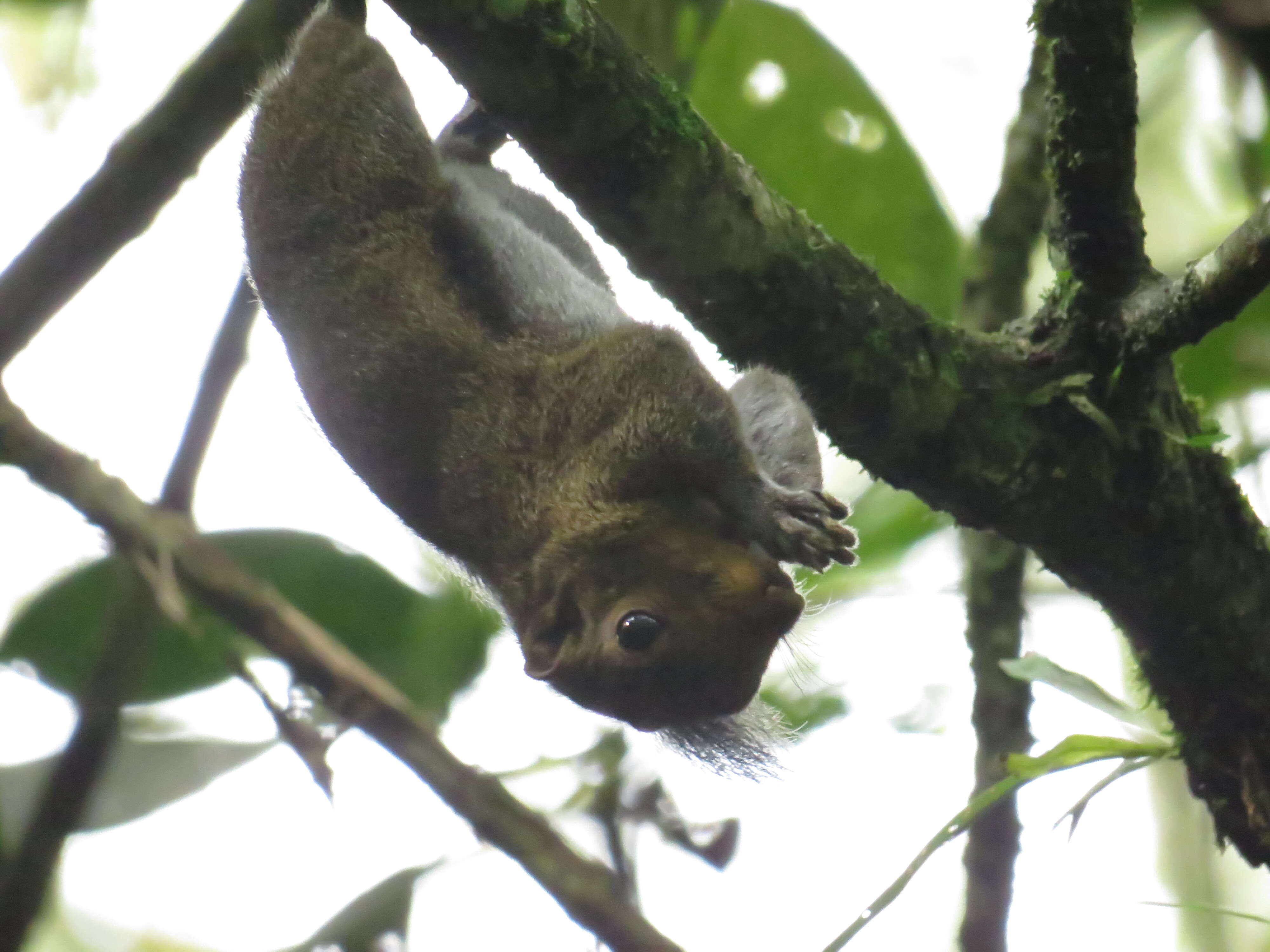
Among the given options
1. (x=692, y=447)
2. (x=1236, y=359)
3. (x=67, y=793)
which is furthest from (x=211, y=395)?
(x=1236, y=359)

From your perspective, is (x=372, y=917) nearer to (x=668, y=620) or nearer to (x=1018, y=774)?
(x=668, y=620)

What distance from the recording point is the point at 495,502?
4.09 metres

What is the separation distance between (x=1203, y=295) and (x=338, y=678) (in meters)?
2.08

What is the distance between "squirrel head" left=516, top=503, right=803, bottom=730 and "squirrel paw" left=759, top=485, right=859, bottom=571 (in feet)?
0.43

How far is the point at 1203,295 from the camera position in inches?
107

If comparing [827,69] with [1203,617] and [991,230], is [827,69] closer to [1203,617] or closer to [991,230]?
[991,230]

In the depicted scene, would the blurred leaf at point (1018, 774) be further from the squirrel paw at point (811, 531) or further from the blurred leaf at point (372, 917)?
the blurred leaf at point (372, 917)

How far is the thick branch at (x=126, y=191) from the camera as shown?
11.3ft

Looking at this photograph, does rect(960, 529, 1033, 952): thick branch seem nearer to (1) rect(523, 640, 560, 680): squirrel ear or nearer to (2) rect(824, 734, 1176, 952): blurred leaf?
(2) rect(824, 734, 1176, 952): blurred leaf

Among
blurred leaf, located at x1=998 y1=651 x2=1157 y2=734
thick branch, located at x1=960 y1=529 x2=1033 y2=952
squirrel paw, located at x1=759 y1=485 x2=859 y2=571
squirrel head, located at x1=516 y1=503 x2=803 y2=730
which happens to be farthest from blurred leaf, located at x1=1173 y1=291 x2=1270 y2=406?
squirrel head, located at x1=516 y1=503 x2=803 y2=730

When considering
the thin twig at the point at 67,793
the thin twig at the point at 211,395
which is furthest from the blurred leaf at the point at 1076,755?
the thin twig at the point at 211,395

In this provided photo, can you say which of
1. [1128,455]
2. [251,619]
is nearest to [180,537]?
[251,619]

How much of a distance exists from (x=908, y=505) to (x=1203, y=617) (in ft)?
5.28

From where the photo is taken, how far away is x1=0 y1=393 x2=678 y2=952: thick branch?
2721mm
